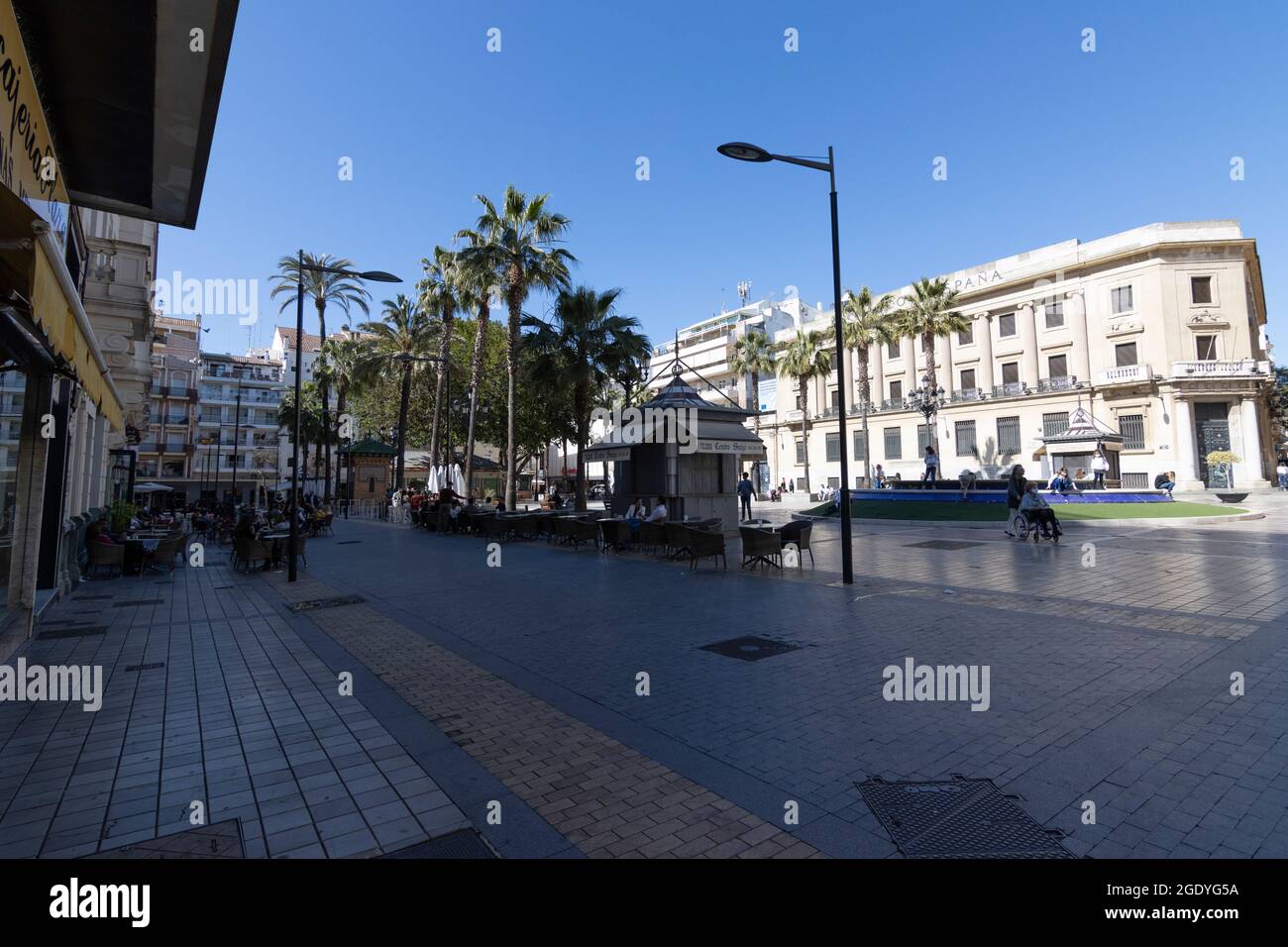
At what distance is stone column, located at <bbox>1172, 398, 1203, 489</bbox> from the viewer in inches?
1425

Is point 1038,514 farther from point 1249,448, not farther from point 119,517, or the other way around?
point 1249,448

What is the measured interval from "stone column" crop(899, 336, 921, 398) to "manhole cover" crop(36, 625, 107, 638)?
175ft

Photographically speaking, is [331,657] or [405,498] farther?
[405,498]

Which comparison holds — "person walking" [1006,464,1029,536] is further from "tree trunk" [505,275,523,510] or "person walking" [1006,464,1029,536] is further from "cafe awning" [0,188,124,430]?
"cafe awning" [0,188,124,430]

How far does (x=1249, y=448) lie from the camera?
116 ft

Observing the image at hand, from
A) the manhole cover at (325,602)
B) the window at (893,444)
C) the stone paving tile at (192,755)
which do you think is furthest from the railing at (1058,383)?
the stone paving tile at (192,755)

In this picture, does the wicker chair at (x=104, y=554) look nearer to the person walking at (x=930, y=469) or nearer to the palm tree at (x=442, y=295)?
the palm tree at (x=442, y=295)

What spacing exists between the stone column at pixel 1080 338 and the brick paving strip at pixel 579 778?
48326mm
